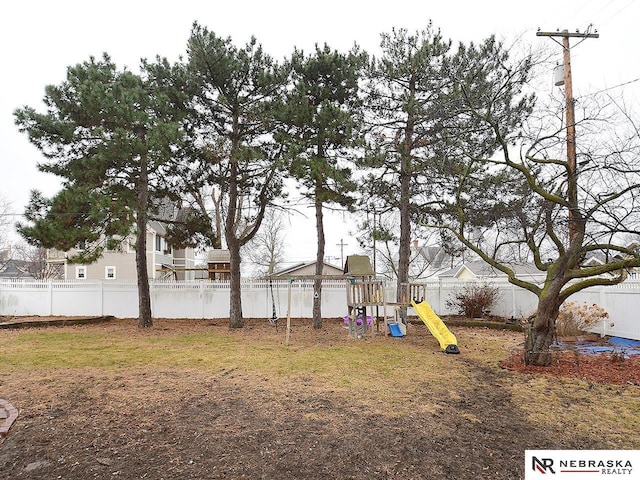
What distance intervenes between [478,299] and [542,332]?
7.79 meters

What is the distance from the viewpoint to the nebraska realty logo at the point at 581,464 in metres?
3.17

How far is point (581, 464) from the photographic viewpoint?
3336 millimetres

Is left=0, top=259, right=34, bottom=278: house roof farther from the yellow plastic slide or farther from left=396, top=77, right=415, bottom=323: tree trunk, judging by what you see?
the yellow plastic slide

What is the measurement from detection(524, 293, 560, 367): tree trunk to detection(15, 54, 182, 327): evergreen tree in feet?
31.2

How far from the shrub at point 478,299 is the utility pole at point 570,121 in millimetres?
6247

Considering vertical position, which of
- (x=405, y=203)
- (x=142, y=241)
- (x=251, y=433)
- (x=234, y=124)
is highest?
(x=234, y=124)

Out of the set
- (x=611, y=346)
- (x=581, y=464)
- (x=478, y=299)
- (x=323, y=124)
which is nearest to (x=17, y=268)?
(x=323, y=124)

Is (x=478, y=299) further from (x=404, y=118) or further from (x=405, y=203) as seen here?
(x=404, y=118)

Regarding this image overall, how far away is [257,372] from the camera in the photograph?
6.90 m

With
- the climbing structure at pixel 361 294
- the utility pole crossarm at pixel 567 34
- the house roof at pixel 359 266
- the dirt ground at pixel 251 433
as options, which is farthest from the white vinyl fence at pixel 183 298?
the dirt ground at pixel 251 433

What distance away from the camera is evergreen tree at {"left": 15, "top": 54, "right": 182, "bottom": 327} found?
1113cm

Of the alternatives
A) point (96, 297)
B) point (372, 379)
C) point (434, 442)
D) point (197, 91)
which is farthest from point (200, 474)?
point (96, 297)

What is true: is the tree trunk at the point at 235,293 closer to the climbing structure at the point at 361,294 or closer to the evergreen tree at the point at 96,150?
the evergreen tree at the point at 96,150

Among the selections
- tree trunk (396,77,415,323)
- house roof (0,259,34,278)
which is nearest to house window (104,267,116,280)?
house roof (0,259,34,278)
